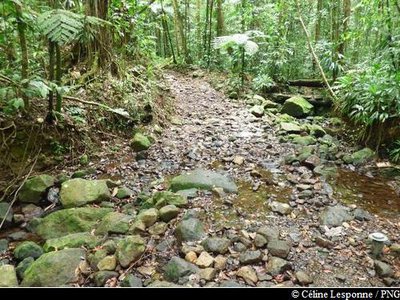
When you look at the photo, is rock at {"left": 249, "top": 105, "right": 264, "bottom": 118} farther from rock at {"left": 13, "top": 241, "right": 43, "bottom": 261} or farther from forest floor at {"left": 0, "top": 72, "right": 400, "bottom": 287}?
rock at {"left": 13, "top": 241, "right": 43, "bottom": 261}

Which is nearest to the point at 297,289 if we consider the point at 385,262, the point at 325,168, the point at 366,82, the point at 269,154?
the point at 385,262

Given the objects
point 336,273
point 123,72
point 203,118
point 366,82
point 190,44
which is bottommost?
point 336,273

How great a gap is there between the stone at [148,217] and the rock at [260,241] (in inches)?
38.2

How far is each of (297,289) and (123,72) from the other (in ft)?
16.1

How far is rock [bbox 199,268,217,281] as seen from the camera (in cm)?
245

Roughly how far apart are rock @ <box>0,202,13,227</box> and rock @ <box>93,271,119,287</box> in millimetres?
1530

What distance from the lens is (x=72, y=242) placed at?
9.50 feet

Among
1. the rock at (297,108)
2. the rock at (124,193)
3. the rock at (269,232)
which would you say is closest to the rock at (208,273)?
the rock at (269,232)

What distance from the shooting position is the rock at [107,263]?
254 cm

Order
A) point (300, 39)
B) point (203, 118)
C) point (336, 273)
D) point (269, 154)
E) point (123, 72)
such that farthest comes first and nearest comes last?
point (300, 39) < point (203, 118) < point (123, 72) < point (269, 154) < point (336, 273)

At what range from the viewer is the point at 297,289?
2.21 meters

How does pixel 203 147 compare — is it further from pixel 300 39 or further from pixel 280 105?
pixel 300 39

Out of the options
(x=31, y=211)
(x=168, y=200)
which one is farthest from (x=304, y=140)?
(x=31, y=211)

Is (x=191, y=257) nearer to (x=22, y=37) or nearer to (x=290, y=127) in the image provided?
(x=22, y=37)
